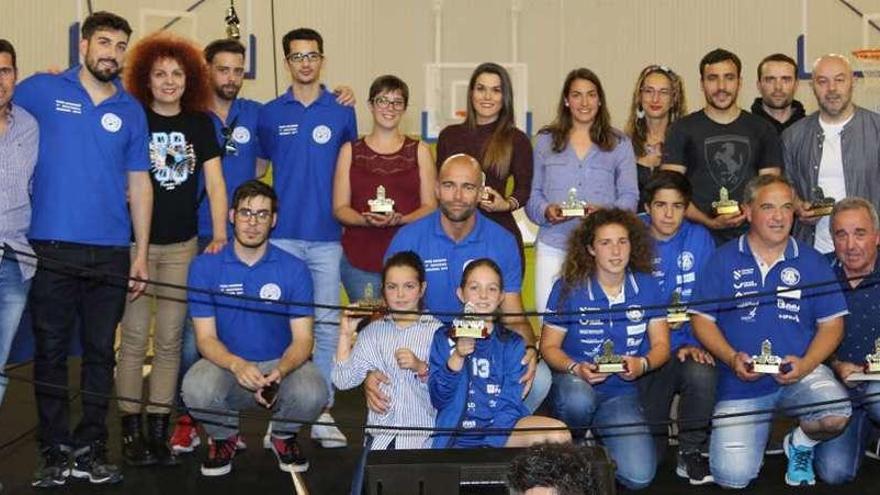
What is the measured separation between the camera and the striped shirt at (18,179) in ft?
15.3

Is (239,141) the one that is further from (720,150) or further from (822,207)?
(822,207)

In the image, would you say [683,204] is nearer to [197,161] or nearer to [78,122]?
[197,161]

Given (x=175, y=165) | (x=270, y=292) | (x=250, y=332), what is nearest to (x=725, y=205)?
(x=270, y=292)

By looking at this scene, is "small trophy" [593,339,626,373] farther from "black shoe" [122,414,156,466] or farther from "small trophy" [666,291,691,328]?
"black shoe" [122,414,156,466]

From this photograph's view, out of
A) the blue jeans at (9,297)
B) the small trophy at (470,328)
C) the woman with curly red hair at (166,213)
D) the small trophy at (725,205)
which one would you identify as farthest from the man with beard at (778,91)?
the blue jeans at (9,297)

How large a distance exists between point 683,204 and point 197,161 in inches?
A: 75.9

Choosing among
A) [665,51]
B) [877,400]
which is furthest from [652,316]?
[665,51]

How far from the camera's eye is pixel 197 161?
17.3ft

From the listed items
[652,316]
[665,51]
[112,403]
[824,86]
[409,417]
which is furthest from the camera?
[665,51]

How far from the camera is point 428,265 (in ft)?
17.1

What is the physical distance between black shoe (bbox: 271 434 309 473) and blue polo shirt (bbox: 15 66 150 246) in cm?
102

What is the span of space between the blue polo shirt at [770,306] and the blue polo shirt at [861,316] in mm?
142

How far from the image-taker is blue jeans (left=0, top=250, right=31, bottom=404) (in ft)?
15.4

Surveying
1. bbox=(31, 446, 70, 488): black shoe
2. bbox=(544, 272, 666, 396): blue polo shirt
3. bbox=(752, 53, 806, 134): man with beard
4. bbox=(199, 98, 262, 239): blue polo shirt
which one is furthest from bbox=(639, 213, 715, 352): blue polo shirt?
bbox=(31, 446, 70, 488): black shoe
